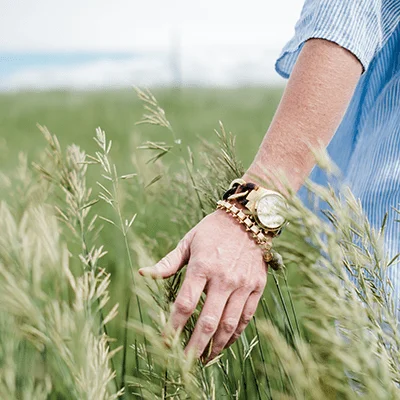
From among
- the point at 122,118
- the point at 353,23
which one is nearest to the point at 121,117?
the point at 122,118

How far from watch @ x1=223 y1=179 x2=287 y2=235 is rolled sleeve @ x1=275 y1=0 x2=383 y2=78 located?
331mm

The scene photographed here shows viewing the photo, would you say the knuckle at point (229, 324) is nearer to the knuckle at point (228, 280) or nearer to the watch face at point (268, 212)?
the knuckle at point (228, 280)

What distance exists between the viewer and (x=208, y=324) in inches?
45.7

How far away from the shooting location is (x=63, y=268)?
0.89 meters

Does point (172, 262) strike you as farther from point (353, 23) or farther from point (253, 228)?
point (353, 23)

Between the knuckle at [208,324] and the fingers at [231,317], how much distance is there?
0.04m

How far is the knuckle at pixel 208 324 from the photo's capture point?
1.16 m

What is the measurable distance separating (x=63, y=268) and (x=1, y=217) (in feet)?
0.49

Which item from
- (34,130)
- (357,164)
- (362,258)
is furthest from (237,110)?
(362,258)

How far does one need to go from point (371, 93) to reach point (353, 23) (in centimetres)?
39

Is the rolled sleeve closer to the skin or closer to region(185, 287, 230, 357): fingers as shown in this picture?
the skin

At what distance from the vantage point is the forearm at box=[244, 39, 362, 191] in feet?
4.06

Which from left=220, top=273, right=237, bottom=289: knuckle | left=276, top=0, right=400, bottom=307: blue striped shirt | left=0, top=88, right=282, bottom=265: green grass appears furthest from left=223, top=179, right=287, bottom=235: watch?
left=0, top=88, right=282, bottom=265: green grass

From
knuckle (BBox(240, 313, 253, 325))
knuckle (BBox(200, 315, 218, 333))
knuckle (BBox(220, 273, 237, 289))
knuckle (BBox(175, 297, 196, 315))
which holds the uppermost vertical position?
knuckle (BBox(220, 273, 237, 289))
